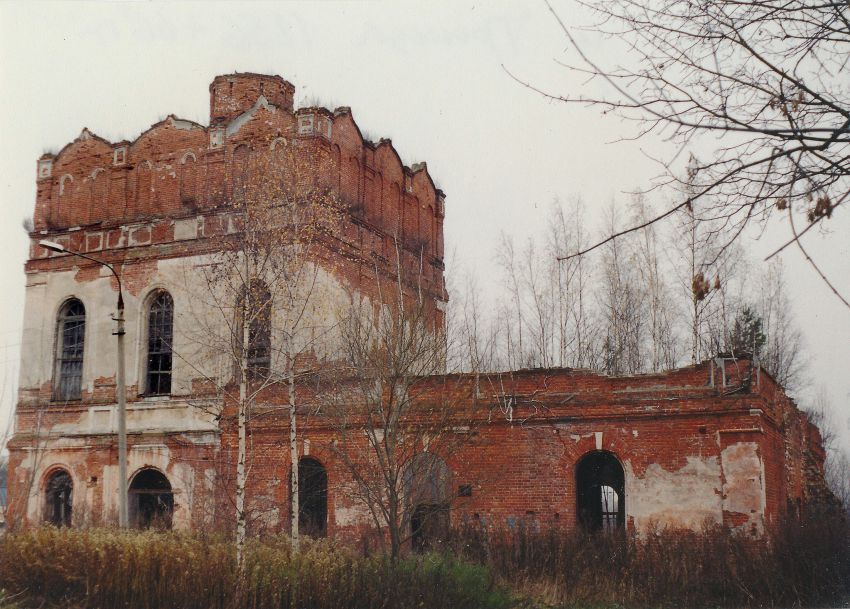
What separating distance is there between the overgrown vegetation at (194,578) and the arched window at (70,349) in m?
13.6

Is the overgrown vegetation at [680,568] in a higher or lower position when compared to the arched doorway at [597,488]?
lower

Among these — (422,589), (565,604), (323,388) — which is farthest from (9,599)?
(323,388)

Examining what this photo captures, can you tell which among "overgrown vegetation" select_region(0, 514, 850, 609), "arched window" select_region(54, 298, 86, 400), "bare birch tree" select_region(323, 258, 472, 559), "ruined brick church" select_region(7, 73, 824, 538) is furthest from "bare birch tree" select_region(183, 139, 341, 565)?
"arched window" select_region(54, 298, 86, 400)

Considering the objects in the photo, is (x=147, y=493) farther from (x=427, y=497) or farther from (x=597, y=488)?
(x=597, y=488)

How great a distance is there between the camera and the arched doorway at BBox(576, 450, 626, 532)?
1866 cm

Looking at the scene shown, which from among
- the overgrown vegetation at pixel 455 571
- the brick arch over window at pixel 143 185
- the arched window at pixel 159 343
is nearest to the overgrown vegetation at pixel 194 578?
the overgrown vegetation at pixel 455 571

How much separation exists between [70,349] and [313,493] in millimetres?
9325

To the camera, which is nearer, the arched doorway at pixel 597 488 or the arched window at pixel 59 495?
the arched doorway at pixel 597 488

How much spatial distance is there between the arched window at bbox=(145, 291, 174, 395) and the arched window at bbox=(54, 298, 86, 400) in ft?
6.97

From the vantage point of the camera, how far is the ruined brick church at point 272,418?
1788cm

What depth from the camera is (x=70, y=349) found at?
2538 cm

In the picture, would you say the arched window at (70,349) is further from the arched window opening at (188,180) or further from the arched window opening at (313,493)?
the arched window opening at (313,493)

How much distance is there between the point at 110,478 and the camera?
23281mm

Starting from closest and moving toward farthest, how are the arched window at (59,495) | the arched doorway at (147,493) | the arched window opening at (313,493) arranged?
1. the arched window opening at (313,493)
2. the arched doorway at (147,493)
3. the arched window at (59,495)
